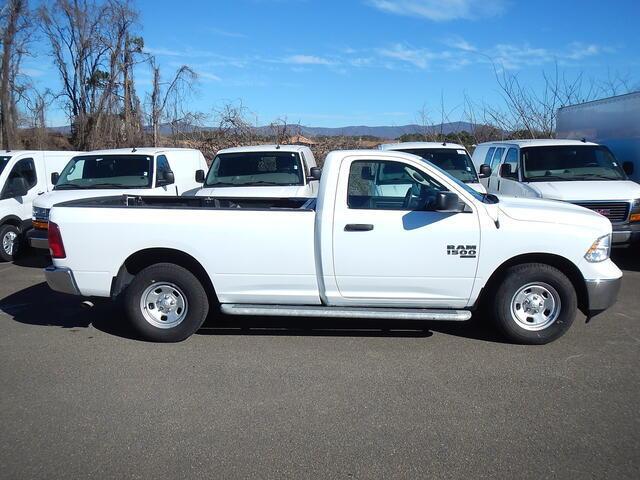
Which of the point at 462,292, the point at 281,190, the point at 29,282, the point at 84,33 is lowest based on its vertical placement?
the point at 29,282

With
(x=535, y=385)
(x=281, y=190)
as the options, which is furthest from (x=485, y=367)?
(x=281, y=190)

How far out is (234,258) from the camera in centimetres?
548

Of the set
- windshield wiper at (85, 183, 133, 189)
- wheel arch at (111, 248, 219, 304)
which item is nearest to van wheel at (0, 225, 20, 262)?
windshield wiper at (85, 183, 133, 189)

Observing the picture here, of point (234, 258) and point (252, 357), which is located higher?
point (234, 258)

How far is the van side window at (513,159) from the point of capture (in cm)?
1017

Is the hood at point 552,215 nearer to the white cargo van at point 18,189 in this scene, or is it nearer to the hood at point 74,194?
the hood at point 74,194

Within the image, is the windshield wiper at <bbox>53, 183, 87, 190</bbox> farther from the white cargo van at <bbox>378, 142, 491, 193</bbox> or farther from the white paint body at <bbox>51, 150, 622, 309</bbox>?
the white cargo van at <bbox>378, 142, 491, 193</bbox>

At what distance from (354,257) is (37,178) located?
8.18 m

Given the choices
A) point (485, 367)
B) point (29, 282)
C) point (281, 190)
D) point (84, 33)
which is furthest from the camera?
point (84, 33)

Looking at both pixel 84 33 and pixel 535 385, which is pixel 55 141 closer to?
pixel 84 33

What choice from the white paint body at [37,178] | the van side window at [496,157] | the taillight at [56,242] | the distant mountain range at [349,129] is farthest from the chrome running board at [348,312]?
the distant mountain range at [349,129]

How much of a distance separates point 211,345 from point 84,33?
30.5 m

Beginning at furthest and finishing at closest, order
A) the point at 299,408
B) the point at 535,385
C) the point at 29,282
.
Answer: the point at 29,282
the point at 535,385
the point at 299,408

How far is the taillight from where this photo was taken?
18.2 feet
